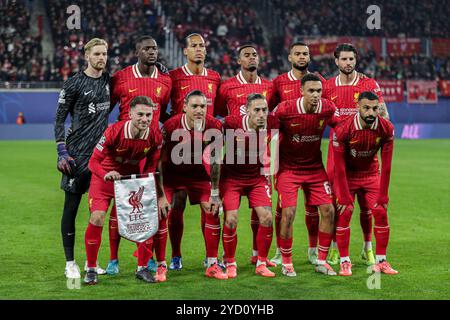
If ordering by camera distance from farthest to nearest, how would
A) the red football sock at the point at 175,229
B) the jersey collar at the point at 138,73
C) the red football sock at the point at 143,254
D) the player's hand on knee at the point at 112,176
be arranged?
the jersey collar at the point at 138,73 → the red football sock at the point at 175,229 → the red football sock at the point at 143,254 → the player's hand on knee at the point at 112,176

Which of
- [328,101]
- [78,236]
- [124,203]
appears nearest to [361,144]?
[328,101]

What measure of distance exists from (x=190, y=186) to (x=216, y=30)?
97.7 feet

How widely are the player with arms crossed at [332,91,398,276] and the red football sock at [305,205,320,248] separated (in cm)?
48

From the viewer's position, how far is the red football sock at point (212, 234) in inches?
320

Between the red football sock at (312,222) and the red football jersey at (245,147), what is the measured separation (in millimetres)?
930

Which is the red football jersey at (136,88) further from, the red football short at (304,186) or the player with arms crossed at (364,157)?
the player with arms crossed at (364,157)

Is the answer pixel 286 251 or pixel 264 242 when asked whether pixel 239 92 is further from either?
pixel 286 251

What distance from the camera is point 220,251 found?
31.3ft

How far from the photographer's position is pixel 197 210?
13453mm

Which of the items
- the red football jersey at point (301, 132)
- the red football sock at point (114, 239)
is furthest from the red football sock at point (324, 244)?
the red football sock at point (114, 239)

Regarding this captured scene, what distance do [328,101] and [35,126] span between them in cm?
2489

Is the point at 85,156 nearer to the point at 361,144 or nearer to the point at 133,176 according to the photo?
the point at 133,176

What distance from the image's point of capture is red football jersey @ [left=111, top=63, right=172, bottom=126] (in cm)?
856

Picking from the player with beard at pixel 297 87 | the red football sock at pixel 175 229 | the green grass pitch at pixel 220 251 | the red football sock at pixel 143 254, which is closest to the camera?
the green grass pitch at pixel 220 251
